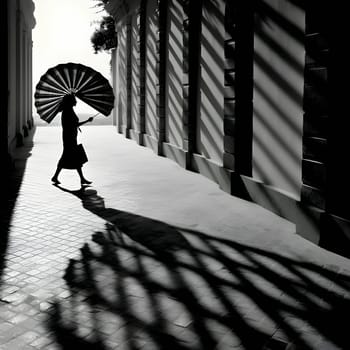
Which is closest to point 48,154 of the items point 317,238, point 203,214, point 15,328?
point 203,214

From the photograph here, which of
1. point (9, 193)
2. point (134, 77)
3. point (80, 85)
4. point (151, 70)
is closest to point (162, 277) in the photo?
point (9, 193)

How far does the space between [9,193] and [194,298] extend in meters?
6.06

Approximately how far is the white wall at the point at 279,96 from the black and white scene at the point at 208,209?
33 millimetres

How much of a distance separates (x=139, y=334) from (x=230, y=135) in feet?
21.1

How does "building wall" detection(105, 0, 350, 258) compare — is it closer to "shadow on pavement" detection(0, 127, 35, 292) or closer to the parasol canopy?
the parasol canopy

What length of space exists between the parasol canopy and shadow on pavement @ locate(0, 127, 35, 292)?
5.36 feet

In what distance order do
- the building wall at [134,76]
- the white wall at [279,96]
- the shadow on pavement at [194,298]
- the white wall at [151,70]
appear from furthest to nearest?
1. the building wall at [134,76]
2. the white wall at [151,70]
3. the white wall at [279,96]
4. the shadow on pavement at [194,298]

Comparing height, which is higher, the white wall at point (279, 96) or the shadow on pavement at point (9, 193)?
the white wall at point (279, 96)

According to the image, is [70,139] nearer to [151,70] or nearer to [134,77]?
[151,70]

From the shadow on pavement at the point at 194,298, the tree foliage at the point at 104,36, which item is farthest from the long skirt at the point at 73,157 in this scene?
the tree foliage at the point at 104,36

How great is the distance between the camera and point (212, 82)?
11.7 m

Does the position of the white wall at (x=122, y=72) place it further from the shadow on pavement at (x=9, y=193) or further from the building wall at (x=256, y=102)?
the building wall at (x=256, y=102)

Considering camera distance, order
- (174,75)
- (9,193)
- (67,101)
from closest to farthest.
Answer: (9,193) → (67,101) → (174,75)

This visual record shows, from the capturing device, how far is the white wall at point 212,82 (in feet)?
36.5
